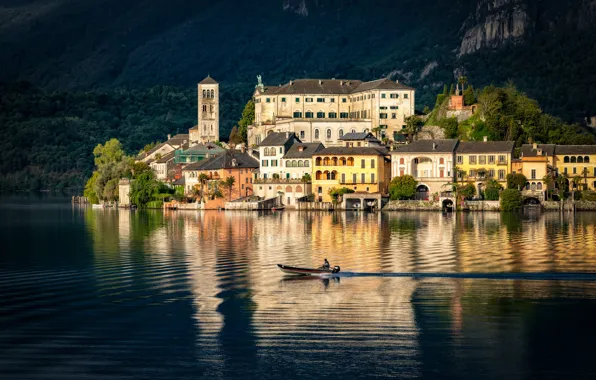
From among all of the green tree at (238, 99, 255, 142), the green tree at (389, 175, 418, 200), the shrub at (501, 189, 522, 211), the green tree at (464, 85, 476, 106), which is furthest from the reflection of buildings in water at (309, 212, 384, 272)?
the green tree at (238, 99, 255, 142)

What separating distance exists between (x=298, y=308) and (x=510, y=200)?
244 ft

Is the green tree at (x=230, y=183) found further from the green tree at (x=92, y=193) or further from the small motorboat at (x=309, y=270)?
the small motorboat at (x=309, y=270)

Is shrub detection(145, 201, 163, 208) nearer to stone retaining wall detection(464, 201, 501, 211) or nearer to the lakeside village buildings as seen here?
the lakeside village buildings

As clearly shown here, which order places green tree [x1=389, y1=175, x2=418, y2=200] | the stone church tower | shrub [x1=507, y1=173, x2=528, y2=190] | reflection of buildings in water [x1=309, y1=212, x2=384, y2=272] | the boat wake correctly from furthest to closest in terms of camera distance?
the stone church tower, green tree [x1=389, y1=175, x2=418, y2=200], shrub [x1=507, y1=173, x2=528, y2=190], reflection of buildings in water [x1=309, y1=212, x2=384, y2=272], the boat wake

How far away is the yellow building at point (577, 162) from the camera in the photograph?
12619 cm

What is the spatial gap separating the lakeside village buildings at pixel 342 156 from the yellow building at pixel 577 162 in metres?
0.11

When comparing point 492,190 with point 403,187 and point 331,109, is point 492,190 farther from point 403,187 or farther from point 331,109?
point 331,109

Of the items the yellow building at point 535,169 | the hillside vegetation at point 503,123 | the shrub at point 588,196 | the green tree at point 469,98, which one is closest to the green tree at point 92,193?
the hillside vegetation at point 503,123

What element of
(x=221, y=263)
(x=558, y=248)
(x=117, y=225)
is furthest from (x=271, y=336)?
(x=117, y=225)

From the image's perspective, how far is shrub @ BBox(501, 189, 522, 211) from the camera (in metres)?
118

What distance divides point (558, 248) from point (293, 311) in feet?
101

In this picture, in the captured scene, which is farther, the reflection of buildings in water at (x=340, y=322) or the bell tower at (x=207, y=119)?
the bell tower at (x=207, y=119)

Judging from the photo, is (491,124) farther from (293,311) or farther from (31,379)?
(31,379)

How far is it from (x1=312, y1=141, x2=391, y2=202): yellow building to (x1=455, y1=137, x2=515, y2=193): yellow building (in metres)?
8.62
